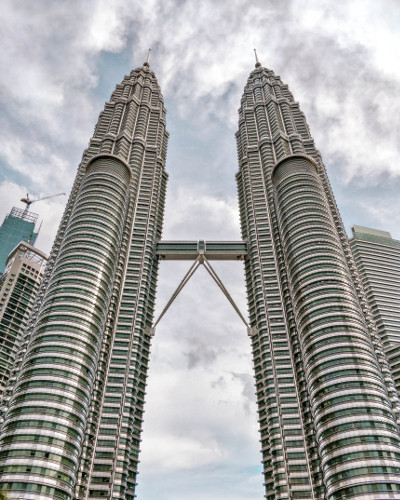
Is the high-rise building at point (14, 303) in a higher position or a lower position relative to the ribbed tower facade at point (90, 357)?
higher

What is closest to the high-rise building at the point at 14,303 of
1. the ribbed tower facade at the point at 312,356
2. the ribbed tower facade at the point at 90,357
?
the ribbed tower facade at the point at 90,357

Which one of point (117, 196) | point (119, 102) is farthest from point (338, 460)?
point (119, 102)

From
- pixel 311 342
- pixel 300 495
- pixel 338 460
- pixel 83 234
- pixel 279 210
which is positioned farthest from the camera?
pixel 279 210

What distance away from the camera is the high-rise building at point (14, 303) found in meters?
167

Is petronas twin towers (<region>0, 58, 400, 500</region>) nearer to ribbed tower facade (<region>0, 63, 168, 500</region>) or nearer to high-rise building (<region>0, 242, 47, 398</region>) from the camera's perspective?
ribbed tower facade (<region>0, 63, 168, 500</region>)

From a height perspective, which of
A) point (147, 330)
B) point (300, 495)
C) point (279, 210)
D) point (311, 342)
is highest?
point (279, 210)

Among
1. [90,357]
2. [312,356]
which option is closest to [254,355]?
[312,356]

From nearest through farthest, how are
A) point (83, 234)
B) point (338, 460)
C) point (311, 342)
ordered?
1. point (338, 460)
2. point (311, 342)
3. point (83, 234)

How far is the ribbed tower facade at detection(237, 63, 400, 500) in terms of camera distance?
82.3 meters

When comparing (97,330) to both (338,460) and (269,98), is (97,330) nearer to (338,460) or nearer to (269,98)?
(338,460)

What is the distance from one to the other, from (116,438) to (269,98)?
155662 mm

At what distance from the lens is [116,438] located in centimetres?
10225

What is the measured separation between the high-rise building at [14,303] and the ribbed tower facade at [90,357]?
166 ft

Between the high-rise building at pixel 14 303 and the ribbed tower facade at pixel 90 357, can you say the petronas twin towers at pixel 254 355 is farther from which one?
the high-rise building at pixel 14 303
